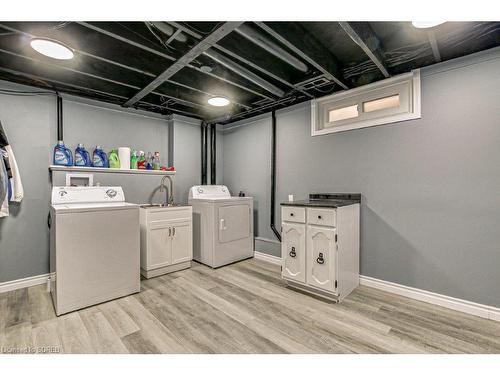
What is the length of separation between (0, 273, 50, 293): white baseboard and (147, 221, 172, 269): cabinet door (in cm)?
116

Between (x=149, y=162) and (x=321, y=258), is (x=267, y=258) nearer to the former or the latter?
(x=321, y=258)

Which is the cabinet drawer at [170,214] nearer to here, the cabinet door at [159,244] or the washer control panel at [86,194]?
the cabinet door at [159,244]

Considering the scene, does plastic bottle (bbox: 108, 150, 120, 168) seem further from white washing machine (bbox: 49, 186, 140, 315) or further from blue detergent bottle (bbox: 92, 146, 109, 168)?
white washing machine (bbox: 49, 186, 140, 315)

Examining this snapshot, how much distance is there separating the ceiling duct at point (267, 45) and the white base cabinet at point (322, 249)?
1.41 metres

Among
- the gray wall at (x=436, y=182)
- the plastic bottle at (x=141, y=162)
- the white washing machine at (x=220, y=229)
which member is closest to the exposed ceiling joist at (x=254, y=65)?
the gray wall at (x=436, y=182)

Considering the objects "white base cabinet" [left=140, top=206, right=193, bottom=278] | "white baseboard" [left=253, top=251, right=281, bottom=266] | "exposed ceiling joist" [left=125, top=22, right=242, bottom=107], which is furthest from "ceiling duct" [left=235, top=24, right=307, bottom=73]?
"white baseboard" [left=253, top=251, right=281, bottom=266]

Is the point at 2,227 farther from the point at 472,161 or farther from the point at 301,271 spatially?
the point at 472,161

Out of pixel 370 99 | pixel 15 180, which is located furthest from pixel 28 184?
pixel 370 99

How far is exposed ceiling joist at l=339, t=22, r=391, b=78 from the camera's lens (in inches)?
62.9

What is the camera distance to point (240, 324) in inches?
71.9

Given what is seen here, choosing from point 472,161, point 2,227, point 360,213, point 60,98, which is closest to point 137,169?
point 60,98

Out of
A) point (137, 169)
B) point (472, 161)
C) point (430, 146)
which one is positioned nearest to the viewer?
point (472, 161)

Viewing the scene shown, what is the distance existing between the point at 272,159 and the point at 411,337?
95.9 inches

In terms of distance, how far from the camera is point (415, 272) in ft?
7.35
